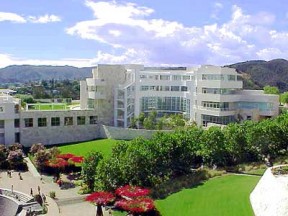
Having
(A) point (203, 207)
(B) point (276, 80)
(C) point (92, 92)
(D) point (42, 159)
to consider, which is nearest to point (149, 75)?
(C) point (92, 92)

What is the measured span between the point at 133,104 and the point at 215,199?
3692 cm

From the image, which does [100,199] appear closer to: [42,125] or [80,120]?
[42,125]

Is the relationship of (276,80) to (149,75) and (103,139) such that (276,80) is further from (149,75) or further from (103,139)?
(103,139)

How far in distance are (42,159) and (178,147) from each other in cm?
1683

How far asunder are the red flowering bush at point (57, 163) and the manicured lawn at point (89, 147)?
6153 millimetres

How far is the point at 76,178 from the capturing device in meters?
45.8

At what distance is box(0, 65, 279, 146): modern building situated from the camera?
60.3 meters

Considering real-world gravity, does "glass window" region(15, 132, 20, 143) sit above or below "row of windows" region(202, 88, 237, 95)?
below

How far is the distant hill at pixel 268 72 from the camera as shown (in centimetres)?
16302

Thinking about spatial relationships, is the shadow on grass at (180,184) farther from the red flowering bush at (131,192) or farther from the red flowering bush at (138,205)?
the red flowering bush at (138,205)

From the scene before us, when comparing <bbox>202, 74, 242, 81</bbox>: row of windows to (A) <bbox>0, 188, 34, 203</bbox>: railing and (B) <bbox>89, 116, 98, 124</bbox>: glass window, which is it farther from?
(A) <bbox>0, 188, 34, 203</bbox>: railing

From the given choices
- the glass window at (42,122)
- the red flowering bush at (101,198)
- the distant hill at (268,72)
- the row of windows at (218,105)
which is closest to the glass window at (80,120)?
the glass window at (42,122)

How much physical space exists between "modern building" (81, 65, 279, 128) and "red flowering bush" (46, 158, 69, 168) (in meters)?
19.8

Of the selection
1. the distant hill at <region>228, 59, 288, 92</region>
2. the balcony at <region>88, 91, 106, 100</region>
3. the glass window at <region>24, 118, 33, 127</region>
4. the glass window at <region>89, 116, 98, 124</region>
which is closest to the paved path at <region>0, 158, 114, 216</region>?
the glass window at <region>24, 118, 33, 127</region>
